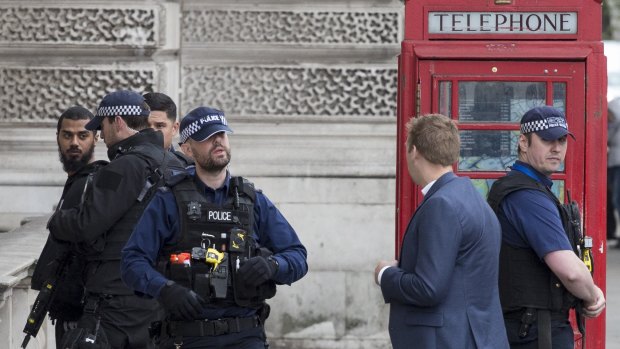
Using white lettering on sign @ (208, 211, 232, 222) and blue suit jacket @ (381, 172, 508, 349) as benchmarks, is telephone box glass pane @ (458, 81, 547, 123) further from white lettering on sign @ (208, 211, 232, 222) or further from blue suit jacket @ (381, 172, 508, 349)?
white lettering on sign @ (208, 211, 232, 222)

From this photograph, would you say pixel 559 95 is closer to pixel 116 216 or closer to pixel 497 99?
pixel 497 99

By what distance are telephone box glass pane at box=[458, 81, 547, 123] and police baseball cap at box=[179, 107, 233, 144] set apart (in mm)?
1641

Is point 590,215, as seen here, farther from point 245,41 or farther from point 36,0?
point 36,0

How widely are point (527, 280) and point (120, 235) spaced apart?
1.82m

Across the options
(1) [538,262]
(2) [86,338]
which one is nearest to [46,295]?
(2) [86,338]

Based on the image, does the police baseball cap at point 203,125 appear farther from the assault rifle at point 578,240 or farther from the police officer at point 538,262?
the assault rifle at point 578,240

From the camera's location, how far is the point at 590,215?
6785 millimetres

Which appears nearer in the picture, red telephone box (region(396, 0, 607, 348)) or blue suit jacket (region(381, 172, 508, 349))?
blue suit jacket (region(381, 172, 508, 349))

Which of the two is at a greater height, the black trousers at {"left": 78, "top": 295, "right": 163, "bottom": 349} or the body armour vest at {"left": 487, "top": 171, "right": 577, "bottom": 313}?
the body armour vest at {"left": 487, "top": 171, "right": 577, "bottom": 313}

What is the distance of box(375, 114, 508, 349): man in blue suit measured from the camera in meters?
5.01

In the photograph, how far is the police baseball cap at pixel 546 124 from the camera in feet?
19.2

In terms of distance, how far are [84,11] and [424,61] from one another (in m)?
3.49

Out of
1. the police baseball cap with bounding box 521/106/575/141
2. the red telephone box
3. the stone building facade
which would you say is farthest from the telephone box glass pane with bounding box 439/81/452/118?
the stone building facade

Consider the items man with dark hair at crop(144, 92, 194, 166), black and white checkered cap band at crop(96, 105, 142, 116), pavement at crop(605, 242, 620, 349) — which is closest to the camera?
black and white checkered cap band at crop(96, 105, 142, 116)
